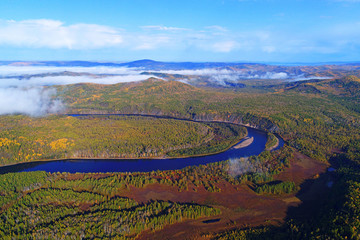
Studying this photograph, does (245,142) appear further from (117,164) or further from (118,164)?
(117,164)

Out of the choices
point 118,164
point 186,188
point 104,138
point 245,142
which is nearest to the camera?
point 186,188

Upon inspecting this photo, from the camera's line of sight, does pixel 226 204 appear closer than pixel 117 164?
Yes

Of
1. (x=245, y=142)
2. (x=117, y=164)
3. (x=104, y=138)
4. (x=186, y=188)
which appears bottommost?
(x=117, y=164)

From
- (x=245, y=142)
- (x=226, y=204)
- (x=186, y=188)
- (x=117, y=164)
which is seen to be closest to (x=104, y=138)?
(x=117, y=164)

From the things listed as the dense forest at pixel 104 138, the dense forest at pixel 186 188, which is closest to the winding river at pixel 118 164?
the dense forest at pixel 104 138

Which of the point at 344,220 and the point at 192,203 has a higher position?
the point at 344,220

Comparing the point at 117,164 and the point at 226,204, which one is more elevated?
the point at 226,204

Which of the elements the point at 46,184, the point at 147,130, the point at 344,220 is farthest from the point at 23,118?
the point at 344,220

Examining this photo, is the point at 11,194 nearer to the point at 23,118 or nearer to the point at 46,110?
the point at 23,118
